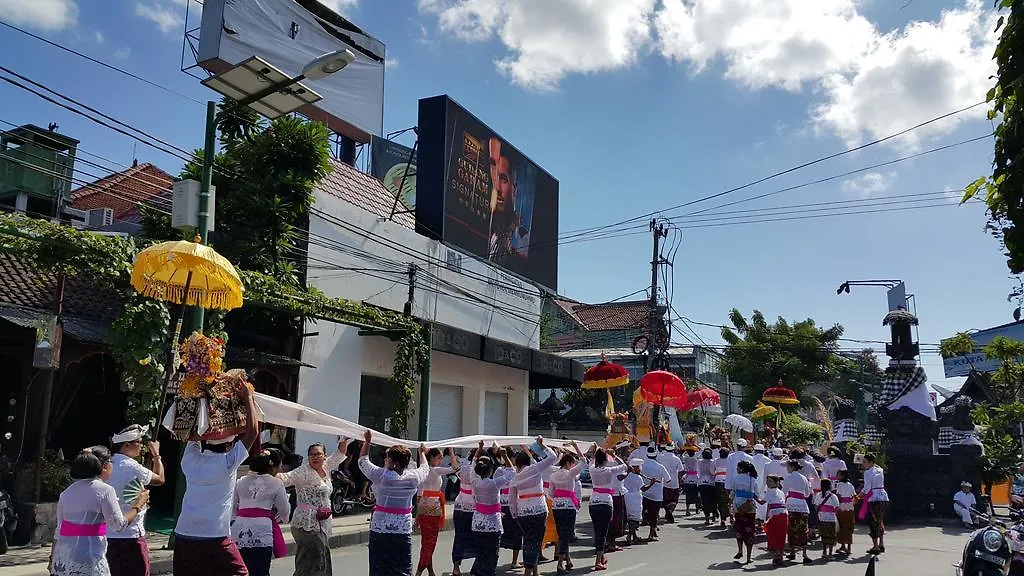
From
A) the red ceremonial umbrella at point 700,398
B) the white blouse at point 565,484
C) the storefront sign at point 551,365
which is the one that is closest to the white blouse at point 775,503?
the white blouse at point 565,484

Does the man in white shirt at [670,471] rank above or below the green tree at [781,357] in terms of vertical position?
below

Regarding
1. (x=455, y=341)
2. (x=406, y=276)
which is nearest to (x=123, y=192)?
(x=406, y=276)

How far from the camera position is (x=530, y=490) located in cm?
1025

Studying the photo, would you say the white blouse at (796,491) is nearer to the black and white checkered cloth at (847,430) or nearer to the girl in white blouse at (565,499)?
the girl in white blouse at (565,499)

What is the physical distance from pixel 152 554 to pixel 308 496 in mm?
4672

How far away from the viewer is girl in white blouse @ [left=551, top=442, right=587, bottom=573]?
11.1 meters

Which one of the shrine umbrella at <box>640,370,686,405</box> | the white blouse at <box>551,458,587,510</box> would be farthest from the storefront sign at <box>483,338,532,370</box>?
the white blouse at <box>551,458,587,510</box>

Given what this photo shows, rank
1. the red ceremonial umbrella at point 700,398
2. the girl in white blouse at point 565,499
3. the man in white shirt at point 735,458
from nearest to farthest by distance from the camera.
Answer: the girl in white blouse at point 565,499 < the man in white shirt at point 735,458 < the red ceremonial umbrella at point 700,398

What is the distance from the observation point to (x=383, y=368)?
63.2 feet

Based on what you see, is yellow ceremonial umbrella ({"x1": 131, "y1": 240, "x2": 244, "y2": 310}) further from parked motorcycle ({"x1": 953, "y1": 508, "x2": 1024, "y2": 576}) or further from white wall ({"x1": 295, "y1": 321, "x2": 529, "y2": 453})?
white wall ({"x1": 295, "y1": 321, "x2": 529, "y2": 453})

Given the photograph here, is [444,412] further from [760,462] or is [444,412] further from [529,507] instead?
[529,507]

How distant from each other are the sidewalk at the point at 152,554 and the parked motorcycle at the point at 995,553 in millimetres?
7887

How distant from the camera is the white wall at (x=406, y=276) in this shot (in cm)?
1798

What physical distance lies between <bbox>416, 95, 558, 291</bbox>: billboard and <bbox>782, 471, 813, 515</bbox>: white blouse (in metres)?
11.7
